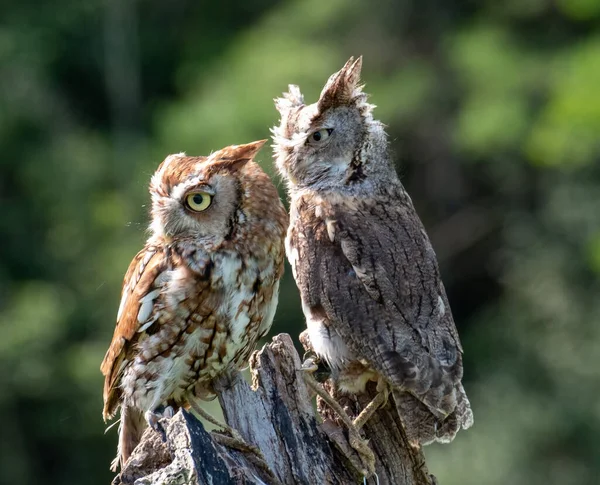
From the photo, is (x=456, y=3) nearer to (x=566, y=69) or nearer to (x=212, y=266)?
(x=566, y=69)

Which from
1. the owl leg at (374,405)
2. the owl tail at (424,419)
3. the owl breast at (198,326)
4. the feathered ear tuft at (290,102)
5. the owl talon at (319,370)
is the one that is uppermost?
the feathered ear tuft at (290,102)

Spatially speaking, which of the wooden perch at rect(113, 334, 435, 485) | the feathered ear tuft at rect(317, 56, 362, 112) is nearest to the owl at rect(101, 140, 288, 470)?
the wooden perch at rect(113, 334, 435, 485)

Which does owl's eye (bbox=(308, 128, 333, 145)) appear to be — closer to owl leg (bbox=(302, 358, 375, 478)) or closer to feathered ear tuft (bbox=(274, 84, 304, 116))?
feathered ear tuft (bbox=(274, 84, 304, 116))

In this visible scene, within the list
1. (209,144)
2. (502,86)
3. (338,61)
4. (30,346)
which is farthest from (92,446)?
(502,86)

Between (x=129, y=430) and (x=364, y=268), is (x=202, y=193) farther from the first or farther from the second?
(x=129, y=430)

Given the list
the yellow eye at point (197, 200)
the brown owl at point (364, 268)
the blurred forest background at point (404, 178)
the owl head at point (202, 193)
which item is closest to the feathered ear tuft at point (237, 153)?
the owl head at point (202, 193)

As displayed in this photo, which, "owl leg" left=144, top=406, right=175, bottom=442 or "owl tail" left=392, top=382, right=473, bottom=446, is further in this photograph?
"owl tail" left=392, top=382, right=473, bottom=446

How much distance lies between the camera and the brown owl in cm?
416

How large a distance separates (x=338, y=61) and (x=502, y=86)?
203cm

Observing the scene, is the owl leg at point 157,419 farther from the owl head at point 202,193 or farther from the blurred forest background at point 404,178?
the blurred forest background at point 404,178

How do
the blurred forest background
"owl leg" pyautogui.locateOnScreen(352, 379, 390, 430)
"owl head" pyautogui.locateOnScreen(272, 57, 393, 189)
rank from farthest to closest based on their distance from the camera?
1. the blurred forest background
2. "owl head" pyautogui.locateOnScreen(272, 57, 393, 189)
3. "owl leg" pyautogui.locateOnScreen(352, 379, 390, 430)

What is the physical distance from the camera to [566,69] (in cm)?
1314

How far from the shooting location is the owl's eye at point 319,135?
462 centimetres

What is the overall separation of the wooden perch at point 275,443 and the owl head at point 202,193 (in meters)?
0.48
